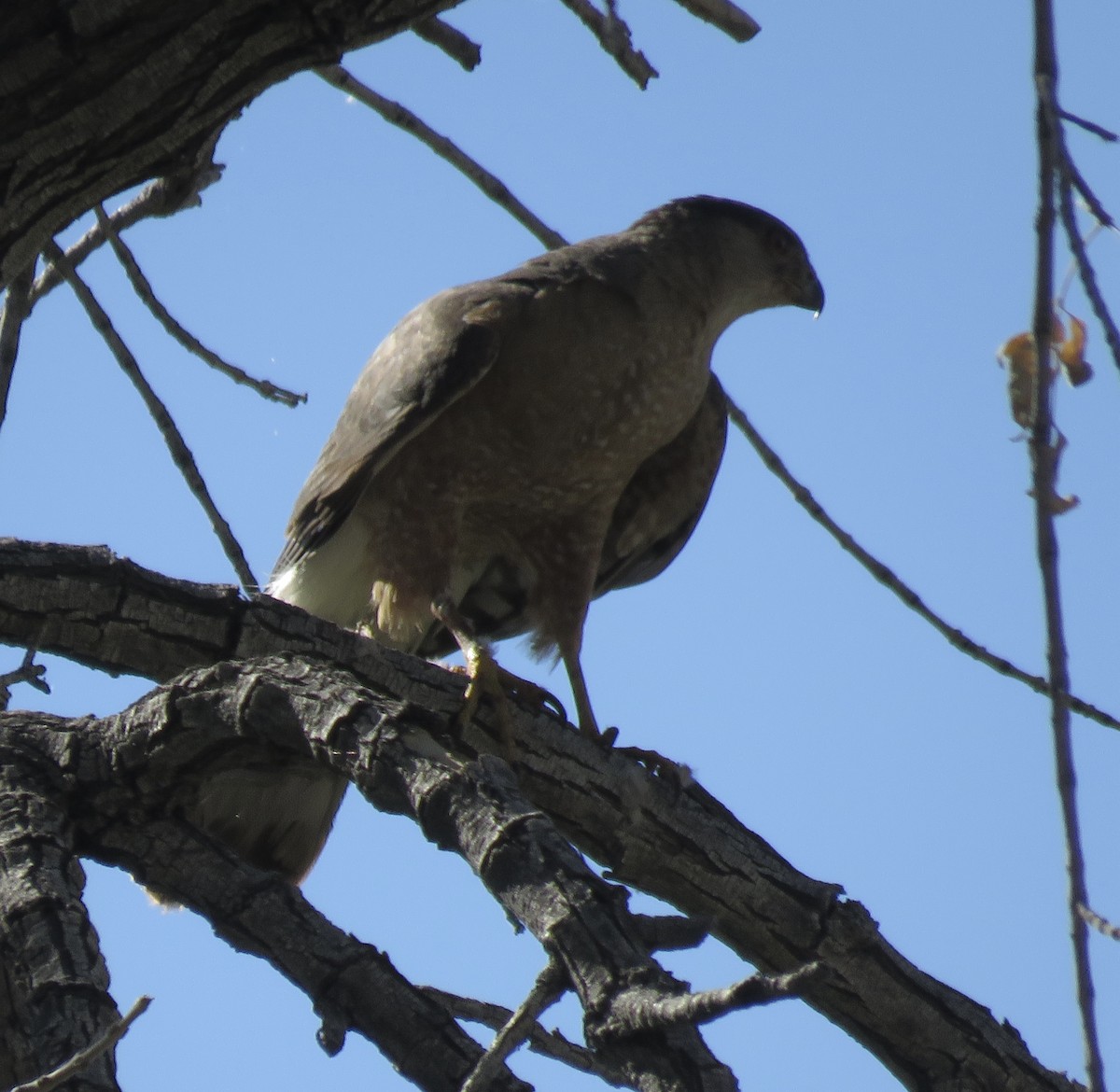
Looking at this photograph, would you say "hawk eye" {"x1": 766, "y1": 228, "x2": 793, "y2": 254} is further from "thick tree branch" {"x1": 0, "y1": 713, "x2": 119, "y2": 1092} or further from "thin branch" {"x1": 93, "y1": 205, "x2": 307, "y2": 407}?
"thick tree branch" {"x1": 0, "y1": 713, "x2": 119, "y2": 1092}

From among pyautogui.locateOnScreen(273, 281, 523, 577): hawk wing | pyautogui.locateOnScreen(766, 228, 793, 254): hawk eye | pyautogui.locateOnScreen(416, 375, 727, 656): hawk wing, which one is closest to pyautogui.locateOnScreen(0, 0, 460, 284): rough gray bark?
pyautogui.locateOnScreen(273, 281, 523, 577): hawk wing

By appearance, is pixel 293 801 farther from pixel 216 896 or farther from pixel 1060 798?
pixel 1060 798

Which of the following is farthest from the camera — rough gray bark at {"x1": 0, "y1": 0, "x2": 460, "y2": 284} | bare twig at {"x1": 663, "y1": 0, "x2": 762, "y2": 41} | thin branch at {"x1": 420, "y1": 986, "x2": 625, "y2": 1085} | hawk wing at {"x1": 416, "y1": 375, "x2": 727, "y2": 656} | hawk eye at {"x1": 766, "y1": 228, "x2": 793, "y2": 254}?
hawk eye at {"x1": 766, "y1": 228, "x2": 793, "y2": 254}

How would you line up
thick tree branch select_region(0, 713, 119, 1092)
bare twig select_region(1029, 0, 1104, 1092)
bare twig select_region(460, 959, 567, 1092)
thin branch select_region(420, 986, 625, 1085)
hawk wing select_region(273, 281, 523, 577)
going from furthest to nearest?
1. hawk wing select_region(273, 281, 523, 577)
2. thin branch select_region(420, 986, 625, 1085)
3. thick tree branch select_region(0, 713, 119, 1092)
4. bare twig select_region(460, 959, 567, 1092)
5. bare twig select_region(1029, 0, 1104, 1092)

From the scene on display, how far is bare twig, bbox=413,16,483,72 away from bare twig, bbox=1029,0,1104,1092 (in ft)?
5.04

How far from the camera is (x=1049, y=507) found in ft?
4.41

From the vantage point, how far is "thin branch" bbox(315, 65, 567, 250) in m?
3.06

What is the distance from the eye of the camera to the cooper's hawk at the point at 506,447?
13.5ft

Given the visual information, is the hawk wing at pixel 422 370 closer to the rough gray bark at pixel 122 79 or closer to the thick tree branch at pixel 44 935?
the thick tree branch at pixel 44 935

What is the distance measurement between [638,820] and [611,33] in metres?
1.43

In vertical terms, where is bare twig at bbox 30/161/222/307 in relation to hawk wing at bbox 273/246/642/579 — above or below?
below

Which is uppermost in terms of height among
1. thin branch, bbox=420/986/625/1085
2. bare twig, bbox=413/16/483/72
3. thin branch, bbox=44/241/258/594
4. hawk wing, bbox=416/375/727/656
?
hawk wing, bbox=416/375/727/656

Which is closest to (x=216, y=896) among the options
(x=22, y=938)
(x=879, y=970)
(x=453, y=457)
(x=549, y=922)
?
(x=22, y=938)

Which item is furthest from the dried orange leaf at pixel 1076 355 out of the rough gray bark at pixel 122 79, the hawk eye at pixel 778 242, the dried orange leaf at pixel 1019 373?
the hawk eye at pixel 778 242
